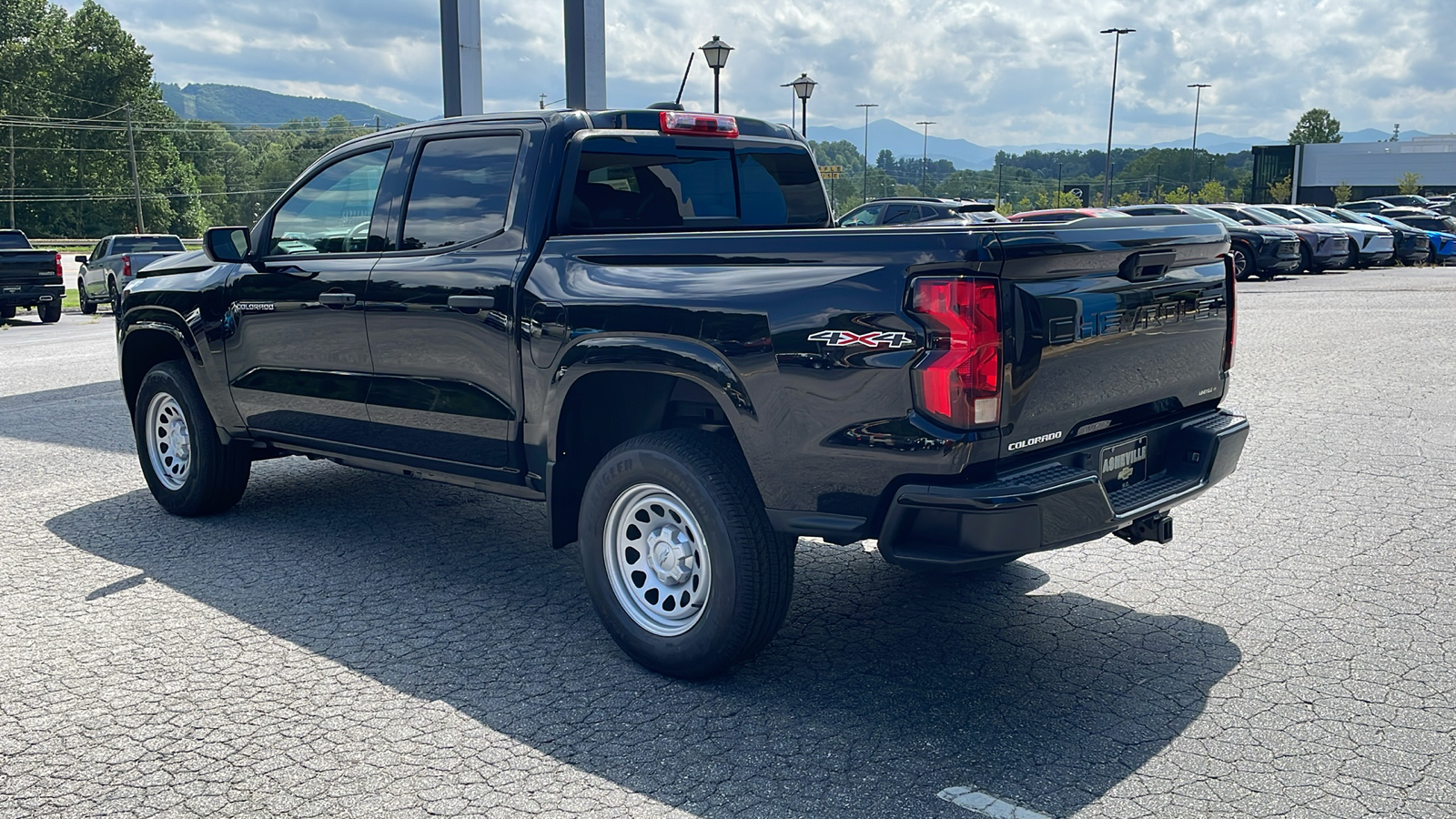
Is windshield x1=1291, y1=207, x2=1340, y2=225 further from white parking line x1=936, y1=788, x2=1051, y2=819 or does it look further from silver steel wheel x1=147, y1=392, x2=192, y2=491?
white parking line x1=936, y1=788, x2=1051, y2=819

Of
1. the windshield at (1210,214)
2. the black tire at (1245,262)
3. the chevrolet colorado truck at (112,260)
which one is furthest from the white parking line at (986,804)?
the chevrolet colorado truck at (112,260)

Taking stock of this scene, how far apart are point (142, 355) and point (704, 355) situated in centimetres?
425

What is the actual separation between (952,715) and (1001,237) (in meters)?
1.50

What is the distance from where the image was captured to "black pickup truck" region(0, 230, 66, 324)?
22219mm

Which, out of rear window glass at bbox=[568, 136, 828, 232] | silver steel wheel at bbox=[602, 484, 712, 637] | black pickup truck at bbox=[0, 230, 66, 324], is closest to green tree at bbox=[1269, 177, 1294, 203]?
black pickup truck at bbox=[0, 230, 66, 324]

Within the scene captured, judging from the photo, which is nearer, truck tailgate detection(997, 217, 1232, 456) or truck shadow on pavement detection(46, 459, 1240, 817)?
truck shadow on pavement detection(46, 459, 1240, 817)

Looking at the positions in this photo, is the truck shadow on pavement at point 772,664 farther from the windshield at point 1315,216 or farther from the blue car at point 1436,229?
the blue car at point 1436,229

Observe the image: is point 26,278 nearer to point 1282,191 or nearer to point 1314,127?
point 1282,191

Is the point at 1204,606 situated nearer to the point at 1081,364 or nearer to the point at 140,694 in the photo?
the point at 1081,364

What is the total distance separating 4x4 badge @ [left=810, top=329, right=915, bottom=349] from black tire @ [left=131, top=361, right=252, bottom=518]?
3.86m

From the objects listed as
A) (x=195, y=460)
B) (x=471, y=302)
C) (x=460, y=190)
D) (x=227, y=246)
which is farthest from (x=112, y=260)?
(x=471, y=302)

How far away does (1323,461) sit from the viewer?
288 inches

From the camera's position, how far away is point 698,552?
3992 mm

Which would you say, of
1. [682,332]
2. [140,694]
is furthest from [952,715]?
[140,694]
